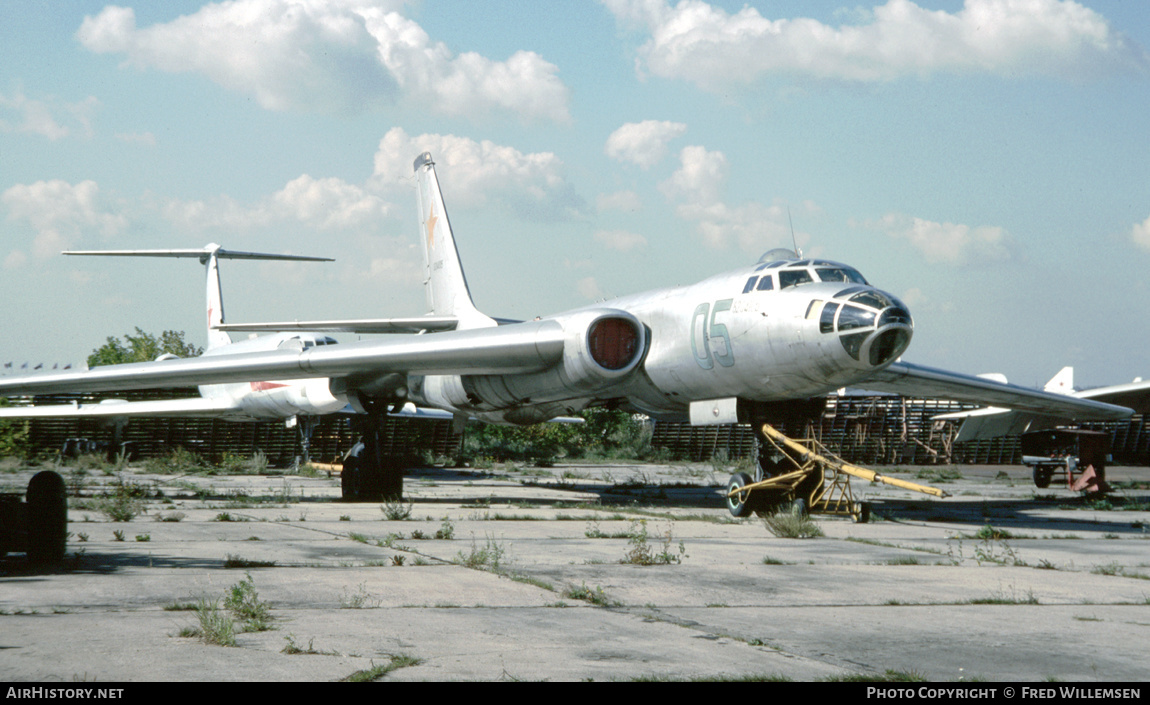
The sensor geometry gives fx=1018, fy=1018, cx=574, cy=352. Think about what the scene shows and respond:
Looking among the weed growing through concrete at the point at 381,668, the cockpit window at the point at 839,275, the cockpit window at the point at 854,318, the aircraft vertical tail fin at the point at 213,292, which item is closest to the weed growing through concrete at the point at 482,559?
the weed growing through concrete at the point at 381,668

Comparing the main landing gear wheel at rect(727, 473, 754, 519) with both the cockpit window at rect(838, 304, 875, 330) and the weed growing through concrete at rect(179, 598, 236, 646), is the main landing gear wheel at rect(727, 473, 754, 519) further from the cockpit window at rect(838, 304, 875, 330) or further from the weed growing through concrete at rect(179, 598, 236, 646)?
the weed growing through concrete at rect(179, 598, 236, 646)

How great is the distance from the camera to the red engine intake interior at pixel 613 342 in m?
13.6

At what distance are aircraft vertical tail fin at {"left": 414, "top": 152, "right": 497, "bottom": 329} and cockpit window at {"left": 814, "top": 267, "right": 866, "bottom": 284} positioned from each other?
7.34 m

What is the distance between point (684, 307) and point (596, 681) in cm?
985

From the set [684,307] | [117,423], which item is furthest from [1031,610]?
[117,423]

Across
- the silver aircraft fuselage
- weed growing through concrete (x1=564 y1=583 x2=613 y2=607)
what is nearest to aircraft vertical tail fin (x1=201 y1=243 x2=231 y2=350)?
the silver aircraft fuselage

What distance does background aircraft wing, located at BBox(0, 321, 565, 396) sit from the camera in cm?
1406

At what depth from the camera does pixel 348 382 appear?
16.7 m

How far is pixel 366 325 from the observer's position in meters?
17.2

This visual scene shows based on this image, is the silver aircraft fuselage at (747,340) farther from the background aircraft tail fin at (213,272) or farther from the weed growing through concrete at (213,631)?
the background aircraft tail fin at (213,272)

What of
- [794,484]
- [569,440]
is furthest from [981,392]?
[569,440]

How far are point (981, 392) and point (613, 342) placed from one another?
6469 mm

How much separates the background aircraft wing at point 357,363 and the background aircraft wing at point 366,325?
158 centimetres

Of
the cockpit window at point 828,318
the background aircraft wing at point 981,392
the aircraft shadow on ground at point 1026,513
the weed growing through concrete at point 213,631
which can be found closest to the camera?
the weed growing through concrete at point 213,631
